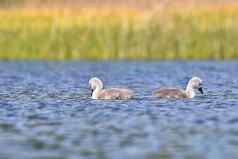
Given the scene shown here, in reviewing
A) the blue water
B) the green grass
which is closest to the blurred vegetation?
→ the green grass

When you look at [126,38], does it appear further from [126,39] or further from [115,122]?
[115,122]

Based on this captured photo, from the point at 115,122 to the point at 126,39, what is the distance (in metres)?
16.3

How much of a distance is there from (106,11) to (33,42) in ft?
9.97

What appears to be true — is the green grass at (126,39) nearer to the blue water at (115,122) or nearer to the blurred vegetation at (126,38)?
the blurred vegetation at (126,38)

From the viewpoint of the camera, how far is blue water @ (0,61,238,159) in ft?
39.2

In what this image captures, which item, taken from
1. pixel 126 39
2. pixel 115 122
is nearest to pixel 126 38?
pixel 126 39

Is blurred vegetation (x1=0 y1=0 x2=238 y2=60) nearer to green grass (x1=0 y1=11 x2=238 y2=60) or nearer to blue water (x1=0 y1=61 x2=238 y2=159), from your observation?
green grass (x1=0 y1=11 x2=238 y2=60)

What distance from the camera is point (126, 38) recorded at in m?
30.6

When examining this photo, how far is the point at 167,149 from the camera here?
1202cm

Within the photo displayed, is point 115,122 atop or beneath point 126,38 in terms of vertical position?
beneath

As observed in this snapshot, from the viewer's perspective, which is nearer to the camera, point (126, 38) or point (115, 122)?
point (115, 122)

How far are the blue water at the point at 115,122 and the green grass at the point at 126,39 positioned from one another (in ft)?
22.1

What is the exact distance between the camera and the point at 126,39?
3058 centimetres

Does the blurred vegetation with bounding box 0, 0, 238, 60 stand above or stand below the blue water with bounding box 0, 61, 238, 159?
above
